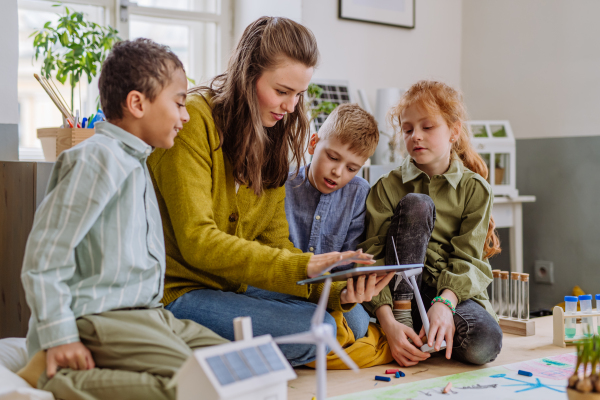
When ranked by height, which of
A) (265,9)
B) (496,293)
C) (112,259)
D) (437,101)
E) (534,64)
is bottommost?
(496,293)

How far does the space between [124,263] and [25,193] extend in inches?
25.8

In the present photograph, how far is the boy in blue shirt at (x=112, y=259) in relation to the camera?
1.01 meters

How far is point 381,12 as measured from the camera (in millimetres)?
2990

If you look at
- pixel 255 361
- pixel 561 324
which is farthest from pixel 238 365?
pixel 561 324

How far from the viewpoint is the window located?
2.46 metres

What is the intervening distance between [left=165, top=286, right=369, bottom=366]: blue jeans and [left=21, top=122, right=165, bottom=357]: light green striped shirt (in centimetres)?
21

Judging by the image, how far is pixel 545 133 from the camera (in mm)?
2893

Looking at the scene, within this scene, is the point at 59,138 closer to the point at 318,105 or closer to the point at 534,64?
the point at 318,105

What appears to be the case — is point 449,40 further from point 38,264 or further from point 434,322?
point 38,264

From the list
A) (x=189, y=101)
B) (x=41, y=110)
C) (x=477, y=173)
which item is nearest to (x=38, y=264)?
(x=189, y=101)

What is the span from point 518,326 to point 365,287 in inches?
33.1

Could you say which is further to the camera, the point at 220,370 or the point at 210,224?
the point at 210,224

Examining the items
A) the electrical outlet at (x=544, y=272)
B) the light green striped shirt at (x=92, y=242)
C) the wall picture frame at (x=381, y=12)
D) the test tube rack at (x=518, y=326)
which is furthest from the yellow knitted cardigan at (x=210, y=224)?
the electrical outlet at (x=544, y=272)

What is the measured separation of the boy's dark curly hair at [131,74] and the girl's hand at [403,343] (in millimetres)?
866
